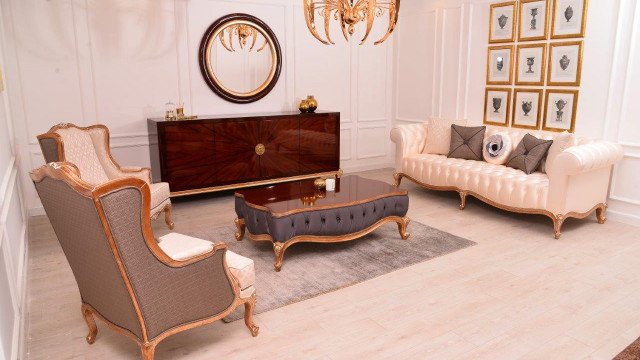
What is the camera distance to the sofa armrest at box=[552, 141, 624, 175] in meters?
3.94

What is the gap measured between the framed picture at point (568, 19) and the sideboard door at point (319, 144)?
2.69m

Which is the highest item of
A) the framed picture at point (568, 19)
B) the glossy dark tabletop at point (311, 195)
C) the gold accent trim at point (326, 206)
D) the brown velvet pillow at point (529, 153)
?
the framed picture at point (568, 19)

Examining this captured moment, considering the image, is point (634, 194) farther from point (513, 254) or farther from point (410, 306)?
point (410, 306)

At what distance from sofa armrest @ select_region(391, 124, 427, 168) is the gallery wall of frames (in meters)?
0.83

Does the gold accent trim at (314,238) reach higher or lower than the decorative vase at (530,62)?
lower

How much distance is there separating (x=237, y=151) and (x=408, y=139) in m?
2.08

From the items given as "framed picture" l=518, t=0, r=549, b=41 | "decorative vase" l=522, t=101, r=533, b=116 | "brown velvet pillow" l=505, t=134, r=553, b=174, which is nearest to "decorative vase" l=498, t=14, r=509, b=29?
"framed picture" l=518, t=0, r=549, b=41

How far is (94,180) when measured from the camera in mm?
4105

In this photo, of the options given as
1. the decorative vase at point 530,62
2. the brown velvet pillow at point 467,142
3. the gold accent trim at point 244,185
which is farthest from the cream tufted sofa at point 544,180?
the gold accent trim at point 244,185

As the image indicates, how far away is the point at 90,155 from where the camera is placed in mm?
4203

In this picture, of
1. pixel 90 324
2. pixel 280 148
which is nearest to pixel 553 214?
pixel 280 148

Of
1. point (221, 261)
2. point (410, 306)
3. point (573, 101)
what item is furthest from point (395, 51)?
point (221, 261)

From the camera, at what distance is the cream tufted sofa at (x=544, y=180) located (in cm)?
407

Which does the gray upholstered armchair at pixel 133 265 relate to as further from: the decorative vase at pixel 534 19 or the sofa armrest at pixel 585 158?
the decorative vase at pixel 534 19
